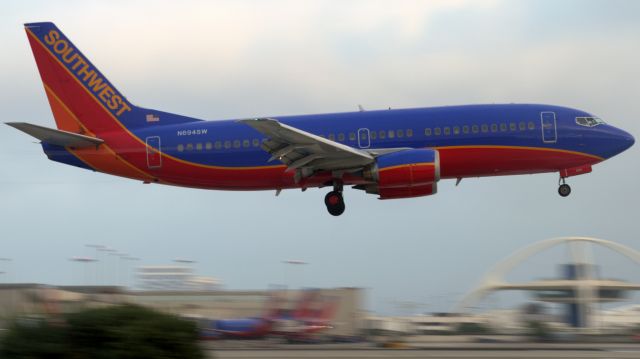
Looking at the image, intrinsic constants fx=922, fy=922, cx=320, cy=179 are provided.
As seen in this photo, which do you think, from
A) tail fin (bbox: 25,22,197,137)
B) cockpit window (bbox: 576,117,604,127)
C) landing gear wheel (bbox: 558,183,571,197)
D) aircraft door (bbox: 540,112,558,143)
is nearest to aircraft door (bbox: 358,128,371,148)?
aircraft door (bbox: 540,112,558,143)

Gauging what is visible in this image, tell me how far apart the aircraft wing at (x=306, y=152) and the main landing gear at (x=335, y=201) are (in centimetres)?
127

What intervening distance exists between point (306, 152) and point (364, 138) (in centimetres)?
302

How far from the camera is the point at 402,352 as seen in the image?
34531 mm

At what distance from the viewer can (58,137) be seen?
41.7 m

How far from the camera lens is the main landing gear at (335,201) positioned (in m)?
41.7

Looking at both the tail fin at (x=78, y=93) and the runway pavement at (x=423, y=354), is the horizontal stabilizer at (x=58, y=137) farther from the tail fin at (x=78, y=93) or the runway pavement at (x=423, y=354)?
the runway pavement at (x=423, y=354)

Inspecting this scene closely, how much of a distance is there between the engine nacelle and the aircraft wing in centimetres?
61

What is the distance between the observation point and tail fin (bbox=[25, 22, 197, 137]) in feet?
144

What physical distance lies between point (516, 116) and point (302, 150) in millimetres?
9745

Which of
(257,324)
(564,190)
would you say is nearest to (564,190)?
(564,190)

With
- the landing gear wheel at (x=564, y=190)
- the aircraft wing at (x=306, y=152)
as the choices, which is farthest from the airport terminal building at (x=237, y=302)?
the landing gear wheel at (x=564, y=190)

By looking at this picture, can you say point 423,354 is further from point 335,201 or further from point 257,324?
point 257,324

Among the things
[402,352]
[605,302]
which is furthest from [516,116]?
[605,302]

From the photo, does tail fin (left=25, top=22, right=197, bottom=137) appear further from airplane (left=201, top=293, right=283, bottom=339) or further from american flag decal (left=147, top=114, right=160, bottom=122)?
airplane (left=201, top=293, right=283, bottom=339)
